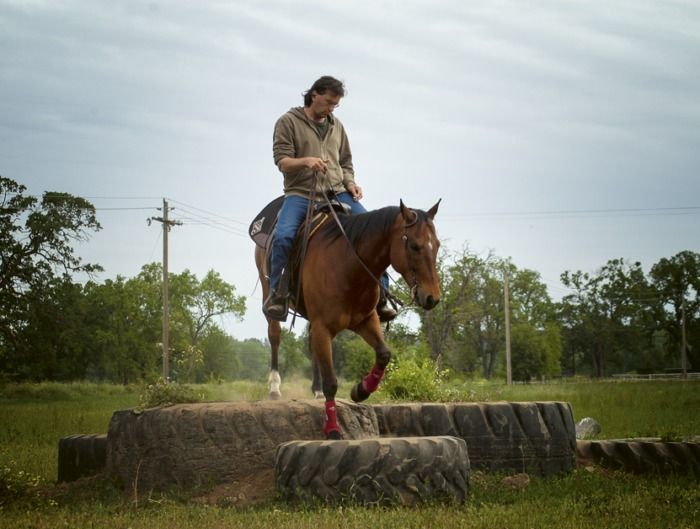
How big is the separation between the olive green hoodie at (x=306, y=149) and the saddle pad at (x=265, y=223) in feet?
2.16

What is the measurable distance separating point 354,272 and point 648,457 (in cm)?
447

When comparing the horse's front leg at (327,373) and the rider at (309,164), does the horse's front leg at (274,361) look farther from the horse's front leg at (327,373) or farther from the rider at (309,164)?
the horse's front leg at (327,373)

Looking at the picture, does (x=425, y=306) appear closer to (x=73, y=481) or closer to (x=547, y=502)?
(x=547, y=502)

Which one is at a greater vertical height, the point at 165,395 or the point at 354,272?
the point at 354,272

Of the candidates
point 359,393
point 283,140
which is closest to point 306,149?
point 283,140

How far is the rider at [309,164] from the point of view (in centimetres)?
975

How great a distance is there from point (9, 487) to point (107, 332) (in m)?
64.6

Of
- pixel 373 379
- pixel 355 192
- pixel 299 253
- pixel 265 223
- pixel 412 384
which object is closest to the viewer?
pixel 373 379

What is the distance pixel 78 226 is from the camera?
4531 centimetres

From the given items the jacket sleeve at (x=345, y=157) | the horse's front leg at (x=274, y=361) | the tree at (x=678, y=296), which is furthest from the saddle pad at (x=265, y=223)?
the tree at (x=678, y=296)

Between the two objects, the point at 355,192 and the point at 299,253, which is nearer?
the point at 299,253

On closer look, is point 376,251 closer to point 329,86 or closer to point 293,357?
point 329,86

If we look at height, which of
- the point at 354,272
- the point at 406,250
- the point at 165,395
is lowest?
the point at 165,395

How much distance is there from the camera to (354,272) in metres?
8.91
